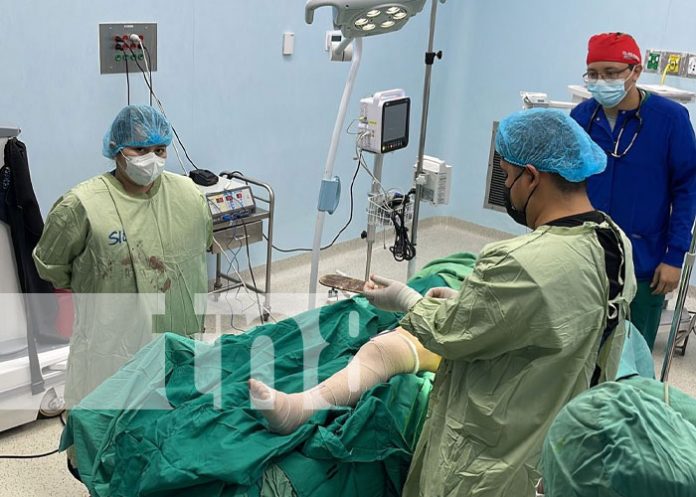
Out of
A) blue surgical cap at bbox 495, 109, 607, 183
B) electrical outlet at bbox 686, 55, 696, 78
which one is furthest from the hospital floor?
blue surgical cap at bbox 495, 109, 607, 183

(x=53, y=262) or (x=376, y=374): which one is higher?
(x=53, y=262)

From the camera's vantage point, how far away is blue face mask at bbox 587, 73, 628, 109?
95.0 inches

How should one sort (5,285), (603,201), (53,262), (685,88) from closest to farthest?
(53,262)
(603,201)
(5,285)
(685,88)

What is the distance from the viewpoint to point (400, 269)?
4.48 meters

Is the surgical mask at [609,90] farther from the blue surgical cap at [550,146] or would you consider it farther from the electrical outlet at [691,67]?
the electrical outlet at [691,67]

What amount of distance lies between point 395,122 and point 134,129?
121 cm

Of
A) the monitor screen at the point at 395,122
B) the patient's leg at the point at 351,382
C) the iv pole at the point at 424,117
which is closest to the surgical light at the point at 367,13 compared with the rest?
the iv pole at the point at 424,117

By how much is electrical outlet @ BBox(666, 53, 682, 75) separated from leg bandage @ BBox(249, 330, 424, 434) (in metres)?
2.64

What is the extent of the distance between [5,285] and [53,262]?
76 centimetres

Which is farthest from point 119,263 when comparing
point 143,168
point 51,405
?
point 51,405

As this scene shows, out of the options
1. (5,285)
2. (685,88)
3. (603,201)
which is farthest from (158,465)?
(685,88)

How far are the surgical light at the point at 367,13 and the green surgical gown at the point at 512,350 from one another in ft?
3.63

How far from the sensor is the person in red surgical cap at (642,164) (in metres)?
2.41

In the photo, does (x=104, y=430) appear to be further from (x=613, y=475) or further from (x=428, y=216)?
(x=428, y=216)
